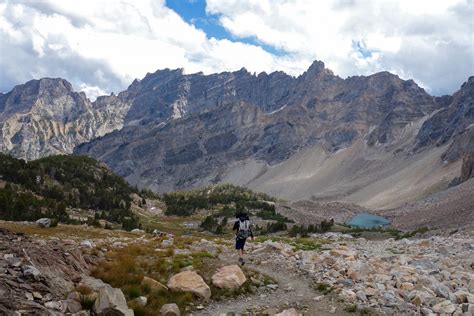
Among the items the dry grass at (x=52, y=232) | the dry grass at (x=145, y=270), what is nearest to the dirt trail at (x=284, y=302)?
the dry grass at (x=145, y=270)

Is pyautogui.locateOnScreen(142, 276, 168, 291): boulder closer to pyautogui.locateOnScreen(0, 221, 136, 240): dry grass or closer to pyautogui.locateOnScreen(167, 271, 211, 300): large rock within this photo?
pyautogui.locateOnScreen(167, 271, 211, 300): large rock

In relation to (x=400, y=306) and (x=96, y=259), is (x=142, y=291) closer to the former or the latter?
(x=96, y=259)

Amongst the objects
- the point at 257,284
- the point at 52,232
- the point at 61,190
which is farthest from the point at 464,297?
the point at 61,190

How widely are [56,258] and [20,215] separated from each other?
2218 inches

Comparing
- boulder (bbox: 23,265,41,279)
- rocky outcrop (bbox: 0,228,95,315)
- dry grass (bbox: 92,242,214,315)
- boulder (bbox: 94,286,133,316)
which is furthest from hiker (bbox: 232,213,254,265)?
boulder (bbox: 23,265,41,279)

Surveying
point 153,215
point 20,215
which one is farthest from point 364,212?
point 20,215

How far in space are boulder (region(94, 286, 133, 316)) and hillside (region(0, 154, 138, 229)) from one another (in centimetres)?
5675

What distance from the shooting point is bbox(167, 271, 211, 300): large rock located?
1933 centimetres

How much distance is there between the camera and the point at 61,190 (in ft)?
363

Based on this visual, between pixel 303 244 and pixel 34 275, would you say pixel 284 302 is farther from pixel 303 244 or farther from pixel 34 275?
pixel 303 244

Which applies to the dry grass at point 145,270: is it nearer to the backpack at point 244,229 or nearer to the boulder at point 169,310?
the boulder at point 169,310

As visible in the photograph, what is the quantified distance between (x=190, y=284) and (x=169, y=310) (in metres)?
3.13

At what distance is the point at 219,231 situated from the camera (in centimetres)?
10175

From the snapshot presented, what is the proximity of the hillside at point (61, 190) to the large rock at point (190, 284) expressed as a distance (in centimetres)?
5312
